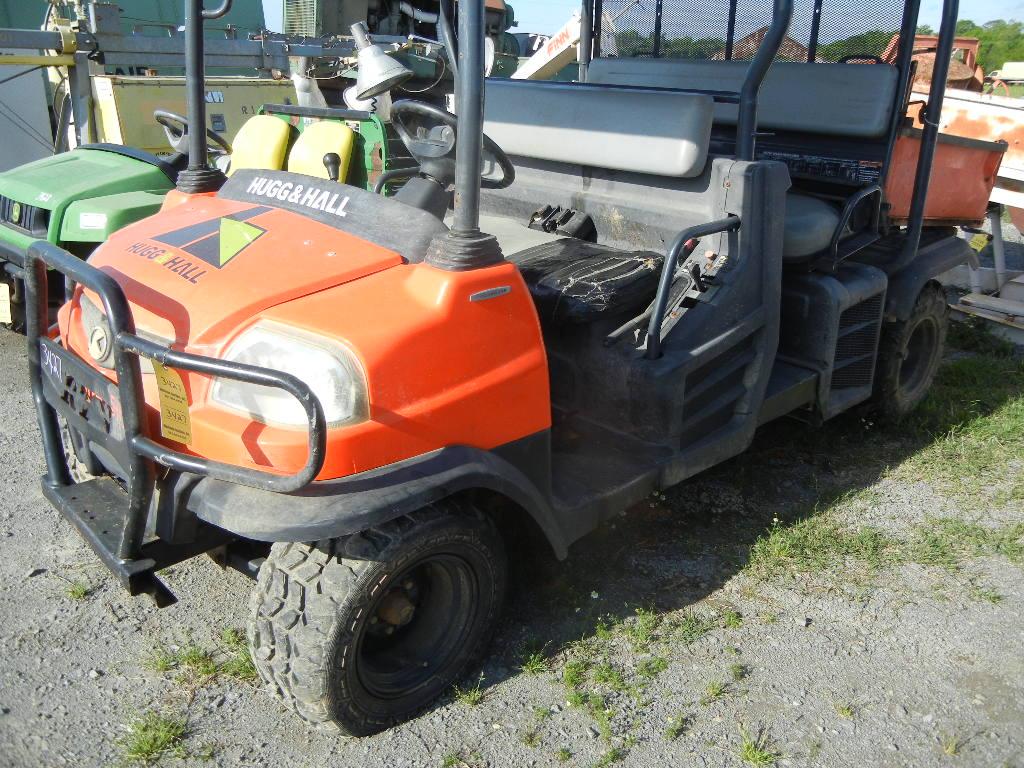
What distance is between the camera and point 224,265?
247 centimetres

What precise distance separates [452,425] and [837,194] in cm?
269

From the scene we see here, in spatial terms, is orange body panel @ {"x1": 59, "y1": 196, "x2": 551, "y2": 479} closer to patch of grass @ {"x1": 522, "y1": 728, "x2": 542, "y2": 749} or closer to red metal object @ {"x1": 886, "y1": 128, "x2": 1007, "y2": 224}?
patch of grass @ {"x1": 522, "y1": 728, "x2": 542, "y2": 749}

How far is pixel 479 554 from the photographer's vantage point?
2.55 m

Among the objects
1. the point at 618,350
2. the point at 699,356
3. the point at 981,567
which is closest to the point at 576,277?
the point at 618,350

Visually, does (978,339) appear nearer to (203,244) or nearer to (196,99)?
(196,99)

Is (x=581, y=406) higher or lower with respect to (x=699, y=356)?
lower

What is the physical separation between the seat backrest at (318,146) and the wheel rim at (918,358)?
3418 millimetres

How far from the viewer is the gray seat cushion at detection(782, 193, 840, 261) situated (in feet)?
12.0

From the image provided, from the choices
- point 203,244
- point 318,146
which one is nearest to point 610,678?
point 203,244

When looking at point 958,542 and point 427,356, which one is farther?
point 958,542

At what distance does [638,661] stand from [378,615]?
0.86 m

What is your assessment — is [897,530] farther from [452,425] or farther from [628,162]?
[452,425]

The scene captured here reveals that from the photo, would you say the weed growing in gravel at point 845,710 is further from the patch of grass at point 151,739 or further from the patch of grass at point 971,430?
the patch of grass at point 151,739

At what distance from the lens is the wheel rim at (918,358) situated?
4621 millimetres
